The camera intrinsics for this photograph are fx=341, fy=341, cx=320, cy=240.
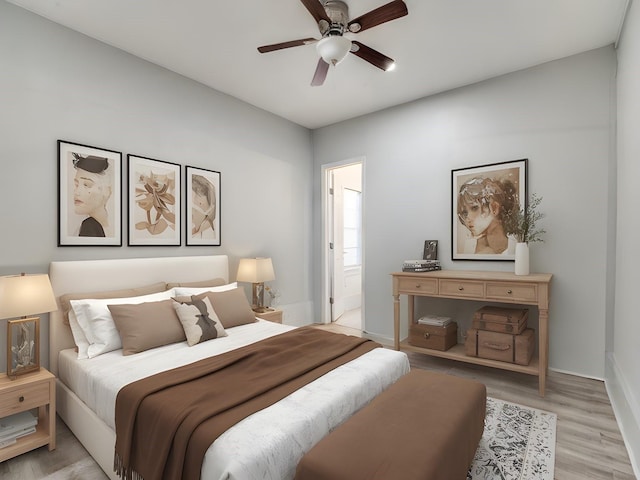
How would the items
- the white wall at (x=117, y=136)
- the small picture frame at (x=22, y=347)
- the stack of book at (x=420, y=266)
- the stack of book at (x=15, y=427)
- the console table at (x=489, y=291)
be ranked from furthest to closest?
the stack of book at (x=420, y=266), the console table at (x=489, y=291), the white wall at (x=117, y=136), the small picture frame at (x=22, y=347), the stack of book at (x=15, y=427)

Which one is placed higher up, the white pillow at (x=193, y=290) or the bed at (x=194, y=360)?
the white pillow at (x=193, y=290)

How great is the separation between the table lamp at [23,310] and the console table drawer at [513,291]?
10.8 feet

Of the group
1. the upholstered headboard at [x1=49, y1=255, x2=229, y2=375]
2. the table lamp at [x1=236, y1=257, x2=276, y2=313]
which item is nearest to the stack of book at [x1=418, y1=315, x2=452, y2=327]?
the table lamp at [x1=236, y1=257, x2=276, y2=313]

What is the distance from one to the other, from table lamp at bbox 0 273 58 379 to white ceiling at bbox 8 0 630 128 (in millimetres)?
1939

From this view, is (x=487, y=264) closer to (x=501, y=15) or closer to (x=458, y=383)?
(x=458, y=383)

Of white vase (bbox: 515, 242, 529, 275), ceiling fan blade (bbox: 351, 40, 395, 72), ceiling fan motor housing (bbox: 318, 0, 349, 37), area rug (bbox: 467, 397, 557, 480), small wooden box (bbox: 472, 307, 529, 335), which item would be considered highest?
ceiling fan motor housing (bbox: 318, 0, 349, 37)

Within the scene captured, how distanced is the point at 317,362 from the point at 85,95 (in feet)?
9.01

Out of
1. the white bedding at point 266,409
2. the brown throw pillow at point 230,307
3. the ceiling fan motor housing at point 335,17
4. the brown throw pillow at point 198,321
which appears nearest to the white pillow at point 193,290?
the brown throw pillow at point 230,307

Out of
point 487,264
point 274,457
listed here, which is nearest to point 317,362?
point 274,457

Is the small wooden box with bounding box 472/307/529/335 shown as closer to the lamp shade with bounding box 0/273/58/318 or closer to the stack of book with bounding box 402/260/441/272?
the stack of book with bounding box 402/260/441/272

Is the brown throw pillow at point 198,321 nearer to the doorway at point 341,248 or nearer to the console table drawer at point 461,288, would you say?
the console table drawer at point 461,288

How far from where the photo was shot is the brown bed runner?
47.6 inches

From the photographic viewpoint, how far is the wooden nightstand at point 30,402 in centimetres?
195

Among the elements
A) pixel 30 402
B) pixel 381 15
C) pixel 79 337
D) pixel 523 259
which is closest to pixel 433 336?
pixel 523 259
